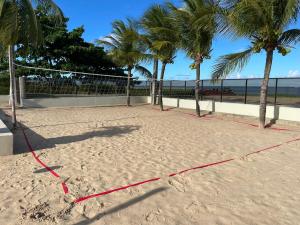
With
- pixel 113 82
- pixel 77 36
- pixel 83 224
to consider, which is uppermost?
pixel 77 36

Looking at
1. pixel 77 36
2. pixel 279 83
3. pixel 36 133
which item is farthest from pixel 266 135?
pixel 77 36

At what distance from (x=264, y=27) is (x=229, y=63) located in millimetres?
1367

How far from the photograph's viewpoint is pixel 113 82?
17.0 metres

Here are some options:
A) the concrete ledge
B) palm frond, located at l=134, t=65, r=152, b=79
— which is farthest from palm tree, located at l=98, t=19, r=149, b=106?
the concrete ledge

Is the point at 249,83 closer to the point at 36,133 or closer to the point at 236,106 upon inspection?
the point at 236,106

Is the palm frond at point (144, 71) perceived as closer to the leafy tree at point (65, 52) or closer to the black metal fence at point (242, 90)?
the black metal fence at point (242, 90)

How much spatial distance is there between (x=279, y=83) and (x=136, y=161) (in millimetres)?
7615

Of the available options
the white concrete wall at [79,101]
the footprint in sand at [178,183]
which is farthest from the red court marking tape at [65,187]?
the white concrete wall at [79,101]

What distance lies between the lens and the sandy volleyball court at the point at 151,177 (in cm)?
312

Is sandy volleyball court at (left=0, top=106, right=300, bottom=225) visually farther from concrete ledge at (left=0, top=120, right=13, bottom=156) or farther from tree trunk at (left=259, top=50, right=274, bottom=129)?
tree trunk at (left=259, top=50, right=274, bottom=129)

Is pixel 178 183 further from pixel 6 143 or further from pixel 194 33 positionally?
pixel 194 33

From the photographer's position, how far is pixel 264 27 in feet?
25.7

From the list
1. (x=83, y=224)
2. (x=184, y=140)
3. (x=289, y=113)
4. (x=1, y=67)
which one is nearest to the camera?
(x=83, y=224)

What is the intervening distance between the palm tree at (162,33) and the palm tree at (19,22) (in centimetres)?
563
